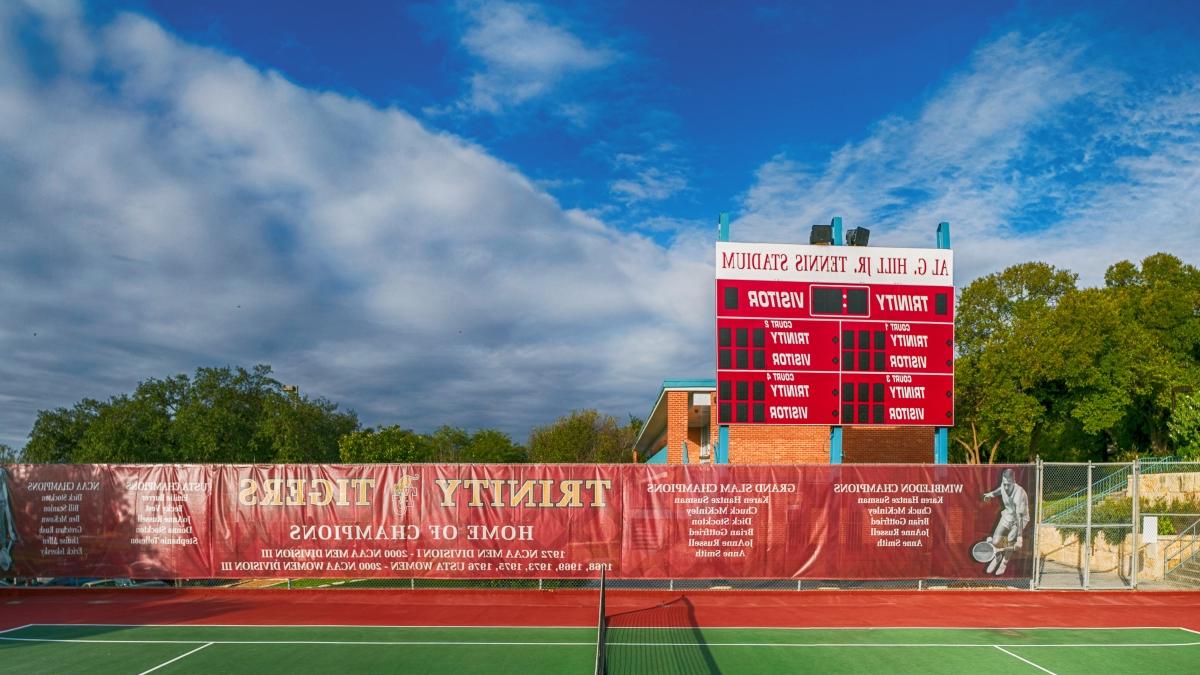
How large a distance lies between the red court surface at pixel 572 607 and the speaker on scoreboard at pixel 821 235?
9.09 m

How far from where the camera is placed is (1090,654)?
11.9m

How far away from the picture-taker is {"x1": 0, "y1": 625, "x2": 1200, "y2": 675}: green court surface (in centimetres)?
1097

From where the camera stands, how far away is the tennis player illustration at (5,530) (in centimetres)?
1628

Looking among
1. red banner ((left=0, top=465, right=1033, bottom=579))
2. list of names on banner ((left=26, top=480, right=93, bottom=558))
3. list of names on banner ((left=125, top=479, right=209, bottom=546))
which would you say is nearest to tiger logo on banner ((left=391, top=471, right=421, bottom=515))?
red banner ((left=0, top=465, right=1033, bottom=579))

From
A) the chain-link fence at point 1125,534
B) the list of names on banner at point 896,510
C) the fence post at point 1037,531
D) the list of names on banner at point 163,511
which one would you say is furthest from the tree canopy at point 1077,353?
the list of names on banner at point 163,511

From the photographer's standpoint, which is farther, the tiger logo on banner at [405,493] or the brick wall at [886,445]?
the brick wall at [886,445]

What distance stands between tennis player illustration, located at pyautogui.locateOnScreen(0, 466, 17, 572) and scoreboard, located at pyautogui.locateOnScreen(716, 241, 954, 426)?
53.5ft

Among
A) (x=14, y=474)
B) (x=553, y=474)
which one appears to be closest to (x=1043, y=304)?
(x=553, y=474)

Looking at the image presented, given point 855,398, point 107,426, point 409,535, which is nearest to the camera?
point 409,535

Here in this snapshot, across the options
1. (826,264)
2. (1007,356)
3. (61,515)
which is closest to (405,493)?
(61,515)

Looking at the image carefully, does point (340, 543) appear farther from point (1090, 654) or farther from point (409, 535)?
point (1090, 654)

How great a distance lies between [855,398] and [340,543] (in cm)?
1261

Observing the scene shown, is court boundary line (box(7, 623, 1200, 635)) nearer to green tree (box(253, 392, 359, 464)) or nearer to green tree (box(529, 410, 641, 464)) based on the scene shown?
green tree (box(253, 392, 359, 464))

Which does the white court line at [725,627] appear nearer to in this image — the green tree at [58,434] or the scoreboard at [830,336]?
the scoreboard at [830,336]
